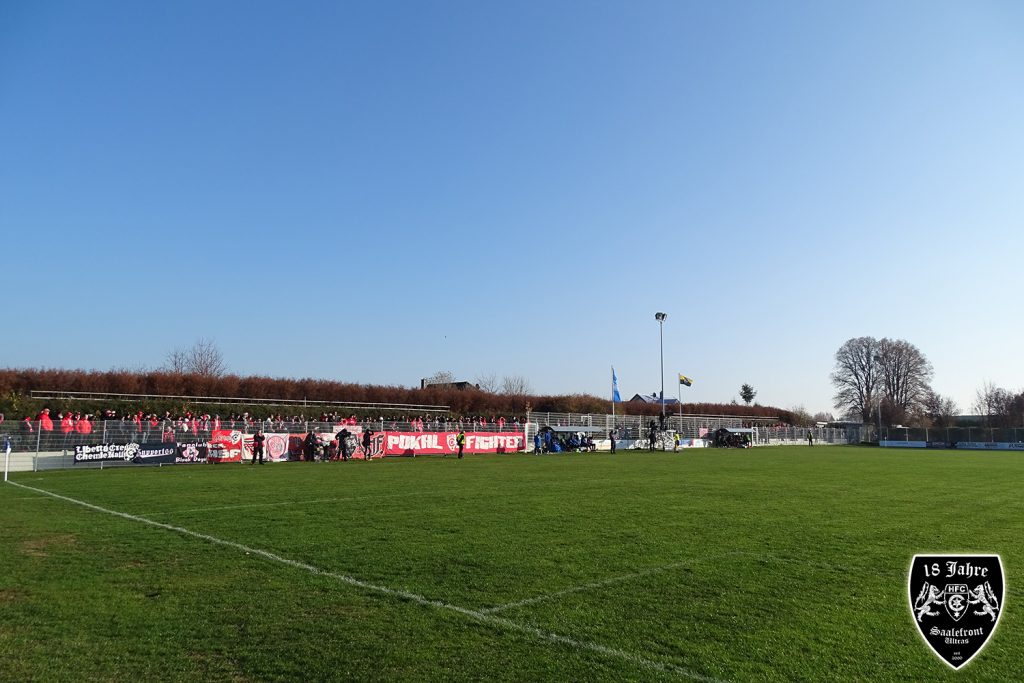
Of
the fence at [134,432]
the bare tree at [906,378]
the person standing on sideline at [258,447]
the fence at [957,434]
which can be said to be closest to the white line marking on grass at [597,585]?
the fence at [134,432]

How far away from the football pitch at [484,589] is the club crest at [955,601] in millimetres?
1573

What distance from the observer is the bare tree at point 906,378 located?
89250 mm

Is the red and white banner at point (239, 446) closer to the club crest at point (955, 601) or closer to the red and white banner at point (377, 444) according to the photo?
the red and white banner at point (377, 444)

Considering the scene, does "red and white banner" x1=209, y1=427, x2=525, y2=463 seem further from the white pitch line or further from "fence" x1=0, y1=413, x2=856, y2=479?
the white pitch line

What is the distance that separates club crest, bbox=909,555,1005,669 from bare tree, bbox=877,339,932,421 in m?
99.5

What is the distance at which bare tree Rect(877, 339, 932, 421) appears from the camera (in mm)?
89250

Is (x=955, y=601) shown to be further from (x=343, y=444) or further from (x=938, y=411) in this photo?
(x=938, y=411)

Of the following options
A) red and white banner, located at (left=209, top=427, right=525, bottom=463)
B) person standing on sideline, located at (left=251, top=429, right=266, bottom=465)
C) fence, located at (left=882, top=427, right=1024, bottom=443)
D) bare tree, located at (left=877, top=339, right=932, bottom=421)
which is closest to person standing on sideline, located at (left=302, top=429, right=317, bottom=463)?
red and white banner, located at (left=209, top=427, right=525, bottom=463)

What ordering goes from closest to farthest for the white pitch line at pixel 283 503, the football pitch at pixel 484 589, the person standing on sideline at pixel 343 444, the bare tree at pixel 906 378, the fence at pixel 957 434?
the football pitch at pixel 484 589, the white pitch line at pixel 283 503, the person standing on sideline at pixel 343 444, the fence at pixel 957 434, the bare tree at pixel 906 378

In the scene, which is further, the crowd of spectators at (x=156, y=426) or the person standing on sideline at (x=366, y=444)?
the person standing on sideline at (x=366, y=444)

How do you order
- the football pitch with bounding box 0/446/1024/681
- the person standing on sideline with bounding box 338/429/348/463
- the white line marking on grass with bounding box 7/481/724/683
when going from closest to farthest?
the white line marking on grass with bounding box 7/481/724/683
the football pitch with bounding box 0/446/1024/681
the person standing on sideline with bounding box 338/429/348/463

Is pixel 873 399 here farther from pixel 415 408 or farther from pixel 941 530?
pixel 941 530

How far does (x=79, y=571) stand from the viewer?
305 inches

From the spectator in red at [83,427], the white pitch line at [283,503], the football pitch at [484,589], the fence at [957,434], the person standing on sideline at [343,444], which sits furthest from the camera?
the fence at [957,434]
